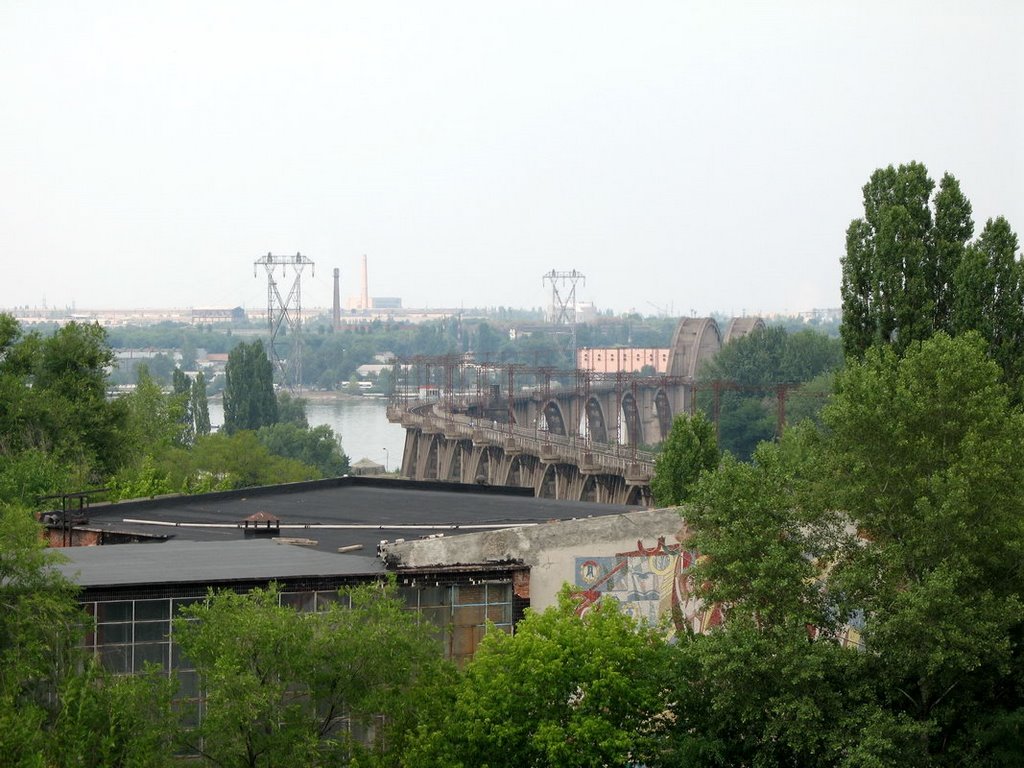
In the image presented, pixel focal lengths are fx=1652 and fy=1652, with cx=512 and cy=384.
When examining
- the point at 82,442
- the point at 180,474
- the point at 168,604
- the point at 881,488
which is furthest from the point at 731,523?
the point at 180,474

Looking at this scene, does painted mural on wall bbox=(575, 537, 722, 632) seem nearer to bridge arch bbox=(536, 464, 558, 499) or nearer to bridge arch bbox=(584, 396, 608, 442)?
bridge arch bbox=(536, 464, 558, 499)

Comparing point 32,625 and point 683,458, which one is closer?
point 32,625

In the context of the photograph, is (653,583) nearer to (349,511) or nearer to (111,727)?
(111,727)

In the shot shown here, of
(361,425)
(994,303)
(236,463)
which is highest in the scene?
(994,303)

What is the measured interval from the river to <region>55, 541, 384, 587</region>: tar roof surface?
78316mm

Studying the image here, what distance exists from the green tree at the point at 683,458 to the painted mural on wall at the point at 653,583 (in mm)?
18137

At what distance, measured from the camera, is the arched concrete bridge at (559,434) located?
6775 cm

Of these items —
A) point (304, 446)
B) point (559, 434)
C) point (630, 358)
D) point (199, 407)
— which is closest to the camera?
point (304, 446)

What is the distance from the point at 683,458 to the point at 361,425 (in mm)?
115835

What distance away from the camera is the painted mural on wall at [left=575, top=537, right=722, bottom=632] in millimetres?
19719

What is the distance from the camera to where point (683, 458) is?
39.0 metres

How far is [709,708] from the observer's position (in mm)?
16953

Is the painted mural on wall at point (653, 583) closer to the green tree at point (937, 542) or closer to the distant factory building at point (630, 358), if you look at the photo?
the green tree at point (937, 542)

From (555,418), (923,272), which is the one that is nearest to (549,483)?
(555,418)
